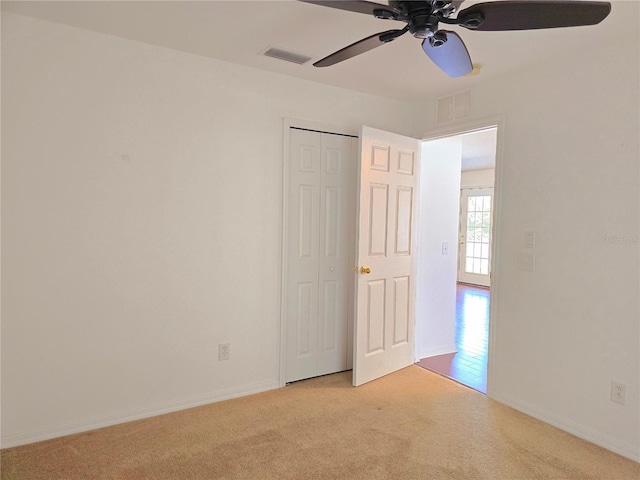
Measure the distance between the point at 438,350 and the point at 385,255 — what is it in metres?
1.34

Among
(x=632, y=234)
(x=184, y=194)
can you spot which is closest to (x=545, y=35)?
A: (x=632, y=234)

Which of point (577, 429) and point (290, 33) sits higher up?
point (290, 33)

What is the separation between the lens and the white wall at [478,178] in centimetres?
815

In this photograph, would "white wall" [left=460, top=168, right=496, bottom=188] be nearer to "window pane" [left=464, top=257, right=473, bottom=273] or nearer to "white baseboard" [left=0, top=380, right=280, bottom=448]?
"window pane" [left=464, top=257, right=473, bottom=273]

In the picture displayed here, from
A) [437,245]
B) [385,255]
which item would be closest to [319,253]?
[385,255]

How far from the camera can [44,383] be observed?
2432 millimetres

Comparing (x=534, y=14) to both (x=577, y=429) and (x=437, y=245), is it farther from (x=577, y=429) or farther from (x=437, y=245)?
(x=437, y=245)

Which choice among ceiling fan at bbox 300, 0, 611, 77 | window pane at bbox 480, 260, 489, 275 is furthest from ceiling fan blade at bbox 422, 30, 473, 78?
window pane at bbox 480, 260, 489, 275

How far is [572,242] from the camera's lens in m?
2.66

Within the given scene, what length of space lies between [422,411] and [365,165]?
1.86 m

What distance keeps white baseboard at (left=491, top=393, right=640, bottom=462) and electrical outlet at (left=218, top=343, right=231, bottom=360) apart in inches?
79.3

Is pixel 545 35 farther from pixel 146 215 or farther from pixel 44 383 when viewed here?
pixel 44 383

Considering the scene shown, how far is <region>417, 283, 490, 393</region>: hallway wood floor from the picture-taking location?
3543 mm

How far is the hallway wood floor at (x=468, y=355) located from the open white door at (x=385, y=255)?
323 mm
